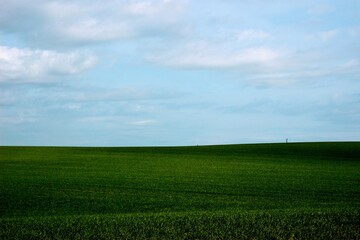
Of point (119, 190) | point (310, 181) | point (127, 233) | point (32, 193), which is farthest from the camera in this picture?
point (310, 181)

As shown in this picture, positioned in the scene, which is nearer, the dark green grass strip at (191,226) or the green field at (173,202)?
the dark green grass strip at (191,226)

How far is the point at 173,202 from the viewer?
1853cm

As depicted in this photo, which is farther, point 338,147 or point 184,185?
point 338,147

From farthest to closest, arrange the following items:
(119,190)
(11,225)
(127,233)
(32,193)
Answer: (119,190)
(32,193)
(11,225)
(127,233)

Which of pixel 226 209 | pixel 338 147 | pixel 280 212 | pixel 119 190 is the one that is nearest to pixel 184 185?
pixel 119 190

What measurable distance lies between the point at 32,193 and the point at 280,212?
412 inches

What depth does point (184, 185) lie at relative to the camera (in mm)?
→ 23594

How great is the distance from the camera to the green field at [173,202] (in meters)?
12.9

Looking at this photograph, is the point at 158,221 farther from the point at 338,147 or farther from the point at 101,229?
the point at 338,147

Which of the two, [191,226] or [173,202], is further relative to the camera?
[173,202]

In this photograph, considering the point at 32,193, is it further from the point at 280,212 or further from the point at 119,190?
the point at 280,212

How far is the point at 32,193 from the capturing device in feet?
68.2

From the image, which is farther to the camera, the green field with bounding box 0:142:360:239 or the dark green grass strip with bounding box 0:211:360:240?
the green field with bounding box 0:142:360:239

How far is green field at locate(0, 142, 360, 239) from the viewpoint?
12930 millimetres
